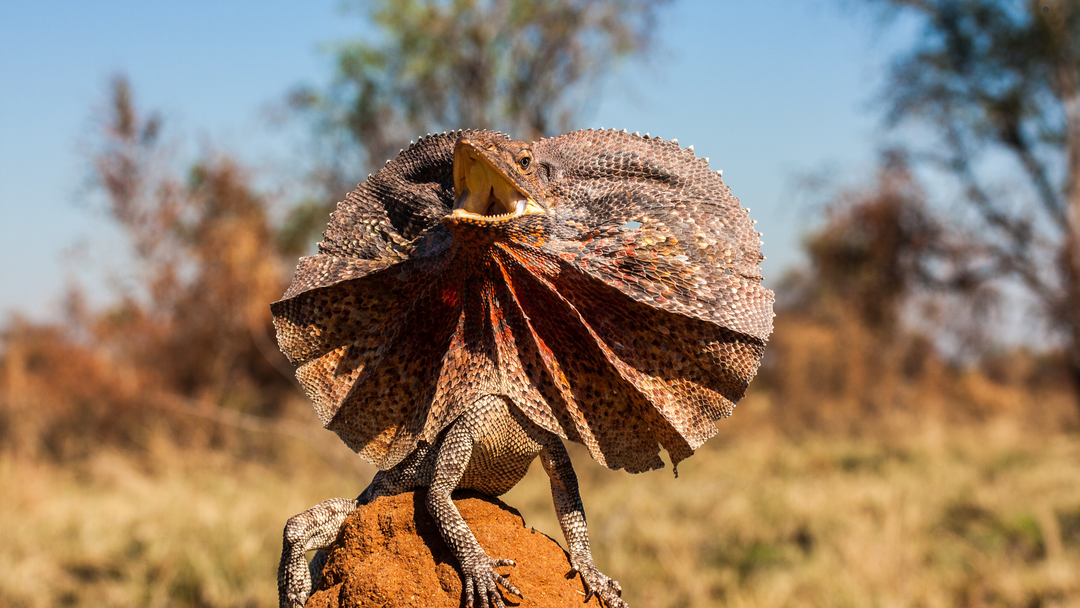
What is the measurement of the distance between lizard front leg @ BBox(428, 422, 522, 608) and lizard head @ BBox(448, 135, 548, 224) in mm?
542

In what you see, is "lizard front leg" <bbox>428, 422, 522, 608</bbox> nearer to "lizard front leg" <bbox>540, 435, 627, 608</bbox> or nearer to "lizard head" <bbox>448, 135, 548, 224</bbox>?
"lizard front leg" <bbox>540, 435, 627, 608</bbox>

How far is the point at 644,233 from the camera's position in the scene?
1.88m

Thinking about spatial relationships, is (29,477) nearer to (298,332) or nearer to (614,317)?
(298,332)

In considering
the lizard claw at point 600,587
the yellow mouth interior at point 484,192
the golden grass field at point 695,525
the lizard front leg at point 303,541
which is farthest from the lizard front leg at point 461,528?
the golden grass field at point 695,525

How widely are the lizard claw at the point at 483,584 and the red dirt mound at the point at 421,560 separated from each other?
43 millimetres

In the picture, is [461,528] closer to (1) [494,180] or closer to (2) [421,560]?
(2) [421,560]

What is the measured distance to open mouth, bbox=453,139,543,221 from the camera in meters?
1.69

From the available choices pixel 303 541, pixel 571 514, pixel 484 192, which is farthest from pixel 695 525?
pixel 484 192

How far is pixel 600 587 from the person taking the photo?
6.37ft

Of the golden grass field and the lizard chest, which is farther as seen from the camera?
the golden grass field

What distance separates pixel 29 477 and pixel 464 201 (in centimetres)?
924

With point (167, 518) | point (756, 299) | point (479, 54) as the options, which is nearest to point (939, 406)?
point (479, 54)

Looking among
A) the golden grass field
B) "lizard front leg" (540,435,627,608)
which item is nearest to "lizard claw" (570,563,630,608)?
"lizard front leg" (540,435,627,608)

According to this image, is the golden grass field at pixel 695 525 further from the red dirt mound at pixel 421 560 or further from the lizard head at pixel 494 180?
the lizard head at pixel 494 180
